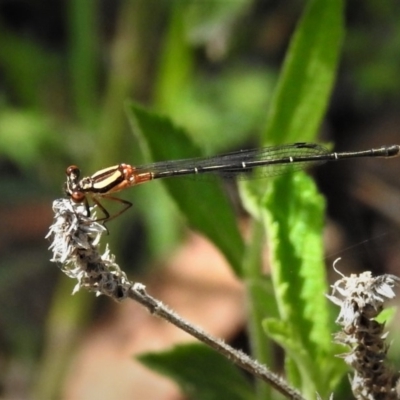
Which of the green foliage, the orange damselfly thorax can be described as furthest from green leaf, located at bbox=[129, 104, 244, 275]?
the orange damselfly thorax

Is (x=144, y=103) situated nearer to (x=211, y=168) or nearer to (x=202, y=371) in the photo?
(x=211, y=168)

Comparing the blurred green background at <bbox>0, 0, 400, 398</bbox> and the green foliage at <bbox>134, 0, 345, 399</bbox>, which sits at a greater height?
the blurred green background at <bbox>0, 0, 400, 398</bbox>

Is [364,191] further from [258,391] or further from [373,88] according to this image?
[258,391]

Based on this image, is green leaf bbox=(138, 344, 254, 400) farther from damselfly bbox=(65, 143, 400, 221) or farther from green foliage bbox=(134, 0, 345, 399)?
damselfly bbox=(65, 143, 400, 221)

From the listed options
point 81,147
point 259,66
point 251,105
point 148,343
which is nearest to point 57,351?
point 148,343

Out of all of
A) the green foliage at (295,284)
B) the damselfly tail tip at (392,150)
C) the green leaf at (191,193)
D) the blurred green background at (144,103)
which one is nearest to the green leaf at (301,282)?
the green foliage at (295,284)
